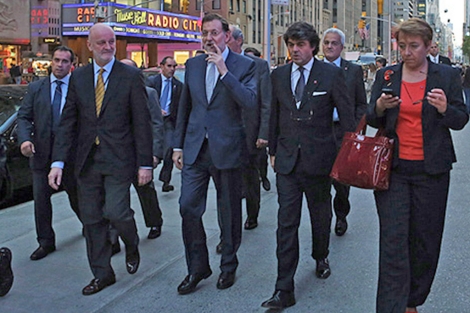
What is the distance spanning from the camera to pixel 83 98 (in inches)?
205

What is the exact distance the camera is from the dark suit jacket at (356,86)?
264 inches

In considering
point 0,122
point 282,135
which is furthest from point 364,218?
point 0,122

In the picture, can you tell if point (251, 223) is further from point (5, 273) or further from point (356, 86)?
point (5, 273)

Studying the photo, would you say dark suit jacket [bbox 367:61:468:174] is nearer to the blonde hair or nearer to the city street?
the blonde hair

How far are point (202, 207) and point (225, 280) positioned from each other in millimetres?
617

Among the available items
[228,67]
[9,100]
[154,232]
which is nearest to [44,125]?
[154,232]

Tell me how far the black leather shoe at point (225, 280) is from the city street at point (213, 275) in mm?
54

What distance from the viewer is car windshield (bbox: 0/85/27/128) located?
9609 mm

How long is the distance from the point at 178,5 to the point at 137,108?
188 feet

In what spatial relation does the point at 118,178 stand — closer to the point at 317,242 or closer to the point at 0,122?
the point at 317,242

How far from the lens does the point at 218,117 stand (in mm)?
5250

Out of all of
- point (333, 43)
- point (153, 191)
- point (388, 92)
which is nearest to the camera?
point (388, 92)

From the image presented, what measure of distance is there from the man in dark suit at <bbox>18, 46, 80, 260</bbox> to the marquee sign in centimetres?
3200

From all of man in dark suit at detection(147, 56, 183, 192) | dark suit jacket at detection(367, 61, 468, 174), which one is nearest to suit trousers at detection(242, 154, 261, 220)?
man in dark suit at detection(147, 56, 183, 192)
